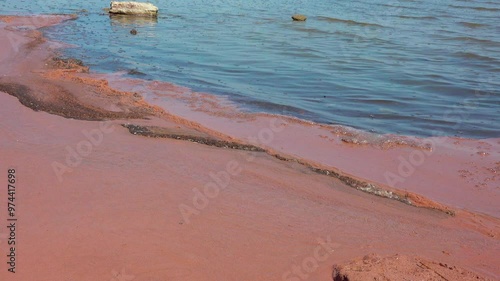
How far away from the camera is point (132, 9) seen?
23406 millimetres

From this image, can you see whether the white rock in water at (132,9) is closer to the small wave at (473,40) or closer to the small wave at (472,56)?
the small wave at (473,40)

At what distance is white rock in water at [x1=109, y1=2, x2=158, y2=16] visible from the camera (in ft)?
75.9

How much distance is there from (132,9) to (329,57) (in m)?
11.6

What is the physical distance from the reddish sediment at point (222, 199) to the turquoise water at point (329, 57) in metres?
1.59

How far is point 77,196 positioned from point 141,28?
15.8m

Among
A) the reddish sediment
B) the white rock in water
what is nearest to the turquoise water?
the white rock in water

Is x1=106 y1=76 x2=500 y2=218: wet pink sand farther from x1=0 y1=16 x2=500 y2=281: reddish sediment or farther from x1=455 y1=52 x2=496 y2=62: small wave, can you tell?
x1=455 y1=52 x2=496 y2=62: small wave

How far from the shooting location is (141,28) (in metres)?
20.2

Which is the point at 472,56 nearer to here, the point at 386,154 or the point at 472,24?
the point at 472,24

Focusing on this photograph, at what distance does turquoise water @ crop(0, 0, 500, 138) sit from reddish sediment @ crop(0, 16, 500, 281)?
159 centimetres

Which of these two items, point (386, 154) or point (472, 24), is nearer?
point (386, 154)

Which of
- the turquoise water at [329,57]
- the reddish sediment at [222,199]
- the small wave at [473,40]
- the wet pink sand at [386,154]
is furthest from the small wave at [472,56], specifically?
the reddish sediment at [222,199]

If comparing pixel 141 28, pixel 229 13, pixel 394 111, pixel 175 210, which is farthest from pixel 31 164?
pixel 229 13

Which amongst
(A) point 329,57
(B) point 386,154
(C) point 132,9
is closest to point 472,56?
(A) point 329,57
